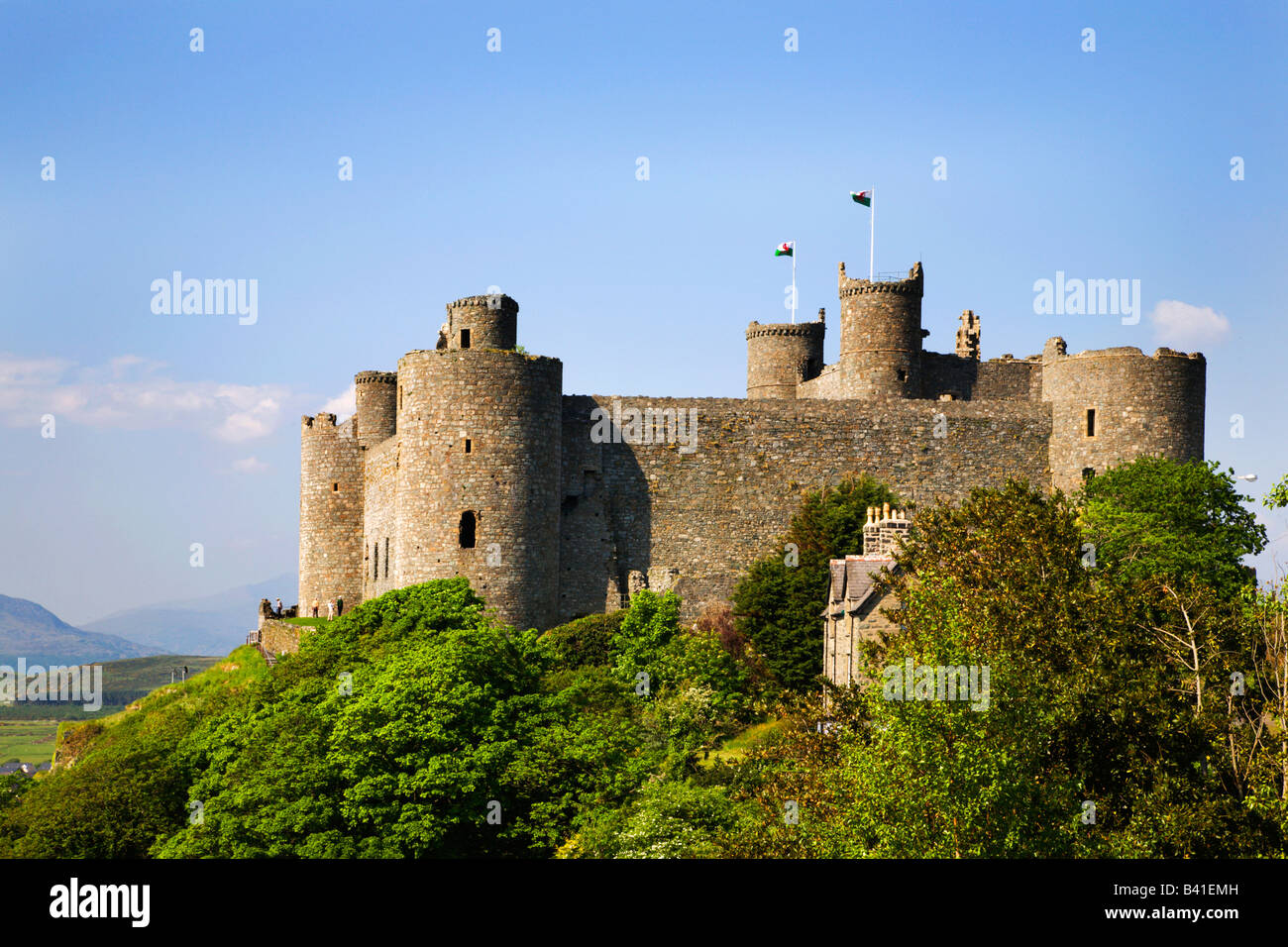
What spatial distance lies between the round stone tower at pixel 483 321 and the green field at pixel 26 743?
11359 centimetres

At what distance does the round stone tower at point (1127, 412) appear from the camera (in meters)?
46.1

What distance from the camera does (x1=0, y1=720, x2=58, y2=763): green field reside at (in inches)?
5984

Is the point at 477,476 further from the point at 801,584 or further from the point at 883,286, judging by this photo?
the point at 883,286

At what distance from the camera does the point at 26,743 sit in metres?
172

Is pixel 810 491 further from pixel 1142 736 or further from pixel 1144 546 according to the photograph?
pixel 1142 736

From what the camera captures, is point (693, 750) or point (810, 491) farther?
point (810, 491)

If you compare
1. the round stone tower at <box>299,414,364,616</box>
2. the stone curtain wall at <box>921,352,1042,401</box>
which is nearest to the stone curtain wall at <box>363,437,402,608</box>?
the round stone tower at <box>299,414,364,616</box>

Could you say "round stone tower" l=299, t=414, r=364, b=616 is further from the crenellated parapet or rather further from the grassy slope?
the crenellated parapet

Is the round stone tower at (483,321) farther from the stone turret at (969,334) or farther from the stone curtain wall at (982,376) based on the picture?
the stone turret at (969,334)

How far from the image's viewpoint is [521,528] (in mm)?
39969

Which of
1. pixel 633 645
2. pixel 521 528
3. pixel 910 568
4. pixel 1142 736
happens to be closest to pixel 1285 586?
pixel 1142 736

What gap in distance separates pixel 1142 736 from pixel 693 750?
43.3 feet
